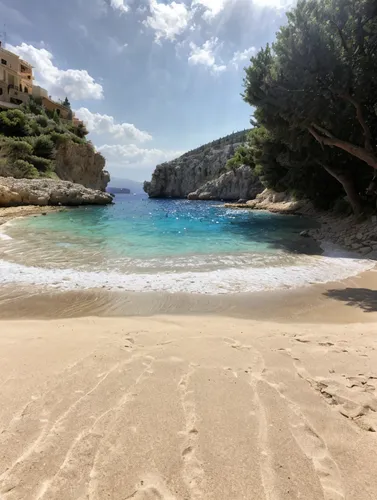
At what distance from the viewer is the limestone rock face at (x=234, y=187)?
7219 cm

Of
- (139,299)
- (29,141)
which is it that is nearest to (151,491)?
(139,299)

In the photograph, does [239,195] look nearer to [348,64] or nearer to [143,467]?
[348,64]

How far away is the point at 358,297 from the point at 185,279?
4459 millimetres

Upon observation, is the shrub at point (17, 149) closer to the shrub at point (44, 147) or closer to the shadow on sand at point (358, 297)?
the shrub at point (44, 147)

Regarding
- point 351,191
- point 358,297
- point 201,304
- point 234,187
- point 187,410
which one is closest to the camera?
point 187,410

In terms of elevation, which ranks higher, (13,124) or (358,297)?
(13,124)

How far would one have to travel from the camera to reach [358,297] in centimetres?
689

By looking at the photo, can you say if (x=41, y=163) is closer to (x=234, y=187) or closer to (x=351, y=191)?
(x=351, y=191)

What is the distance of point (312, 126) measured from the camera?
17.7 metres

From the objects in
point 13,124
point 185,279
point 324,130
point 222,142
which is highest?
point 222,142

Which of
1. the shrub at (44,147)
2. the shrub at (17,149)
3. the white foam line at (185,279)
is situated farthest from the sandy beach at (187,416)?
the shrub at (44,147)

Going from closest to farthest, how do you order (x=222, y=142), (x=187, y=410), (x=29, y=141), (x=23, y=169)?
(x=187, y=410)
(x=23, y=169)
(x=29, y=141)
(x=222, y=142)

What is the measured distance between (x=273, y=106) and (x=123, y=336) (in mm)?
17260

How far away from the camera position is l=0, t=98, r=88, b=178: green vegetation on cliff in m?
37.1
